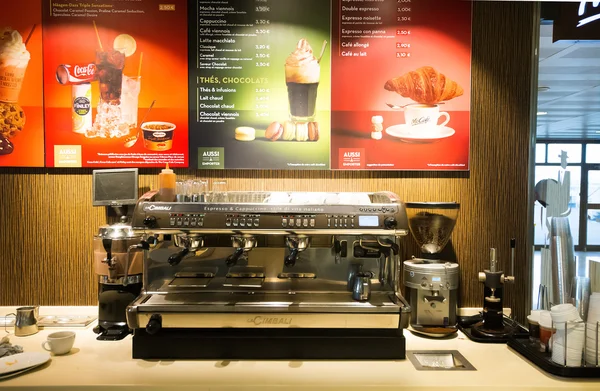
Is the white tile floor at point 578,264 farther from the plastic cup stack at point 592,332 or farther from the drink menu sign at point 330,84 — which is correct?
the drink menu sign at point 330,84

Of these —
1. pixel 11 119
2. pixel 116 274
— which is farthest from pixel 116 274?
pixel 11 119

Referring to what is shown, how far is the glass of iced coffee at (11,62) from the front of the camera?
2.22 m

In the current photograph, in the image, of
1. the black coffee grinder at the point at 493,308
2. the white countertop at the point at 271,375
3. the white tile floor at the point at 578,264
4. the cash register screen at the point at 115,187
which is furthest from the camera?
the cash register screen at the point at 115,187

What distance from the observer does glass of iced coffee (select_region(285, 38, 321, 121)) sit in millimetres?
2229

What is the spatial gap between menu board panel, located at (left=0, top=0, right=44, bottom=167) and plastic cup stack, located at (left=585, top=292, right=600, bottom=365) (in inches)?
98.1

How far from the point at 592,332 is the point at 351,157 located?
122 centimetres

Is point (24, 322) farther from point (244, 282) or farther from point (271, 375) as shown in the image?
point (271, 375)

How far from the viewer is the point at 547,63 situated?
7.82ft

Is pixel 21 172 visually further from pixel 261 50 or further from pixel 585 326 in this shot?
pixel 585 326

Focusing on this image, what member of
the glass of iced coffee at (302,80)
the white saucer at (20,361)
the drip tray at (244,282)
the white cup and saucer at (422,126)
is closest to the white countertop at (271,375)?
the white saucer at (20,361)

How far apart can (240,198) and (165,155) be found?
513 millimetres

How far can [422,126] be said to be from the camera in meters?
2.25

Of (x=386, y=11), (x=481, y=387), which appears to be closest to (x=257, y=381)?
(x=481, y=387)

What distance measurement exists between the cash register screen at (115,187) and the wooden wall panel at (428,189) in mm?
140
